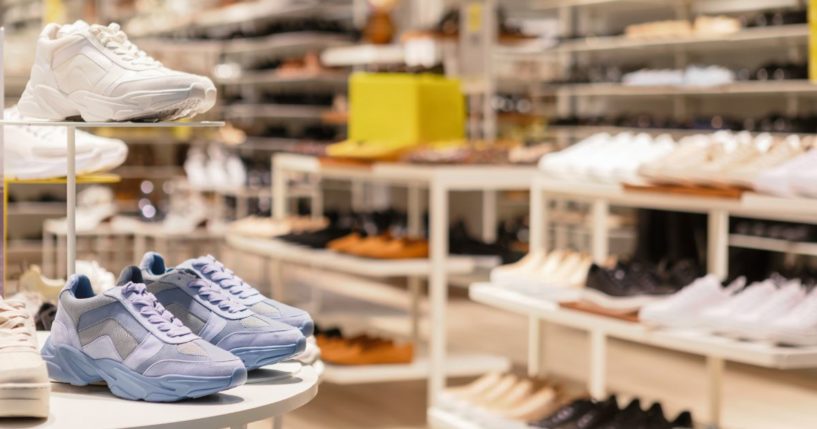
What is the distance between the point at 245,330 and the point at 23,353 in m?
0.32

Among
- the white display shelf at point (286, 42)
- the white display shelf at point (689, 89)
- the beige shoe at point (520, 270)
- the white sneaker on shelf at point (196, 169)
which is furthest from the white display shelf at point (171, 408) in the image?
the white display shelf at point (286, 42)

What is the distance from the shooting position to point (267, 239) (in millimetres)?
5789

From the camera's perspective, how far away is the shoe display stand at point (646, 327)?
9.39ft

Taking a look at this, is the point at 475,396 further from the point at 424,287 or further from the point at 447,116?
the point at 424,287

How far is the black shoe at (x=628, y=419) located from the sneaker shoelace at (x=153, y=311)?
192cm

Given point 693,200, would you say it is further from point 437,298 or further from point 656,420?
point 437,298

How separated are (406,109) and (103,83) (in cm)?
348

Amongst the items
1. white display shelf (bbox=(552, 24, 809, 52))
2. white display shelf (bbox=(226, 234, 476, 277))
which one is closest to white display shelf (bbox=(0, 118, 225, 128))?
white display shelf (bbox=(226, 234, 476, 277))

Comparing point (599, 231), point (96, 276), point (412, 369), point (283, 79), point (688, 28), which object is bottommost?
point (412, 369)

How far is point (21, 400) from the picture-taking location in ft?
4.78

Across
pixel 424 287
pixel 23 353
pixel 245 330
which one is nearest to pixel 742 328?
pixel 245 330

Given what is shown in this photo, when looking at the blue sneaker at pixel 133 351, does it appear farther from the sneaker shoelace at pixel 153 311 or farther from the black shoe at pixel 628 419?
the black shoe at pixel 628 419

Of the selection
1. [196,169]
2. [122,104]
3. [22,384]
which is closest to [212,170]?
[196,169]

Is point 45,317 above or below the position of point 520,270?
above
